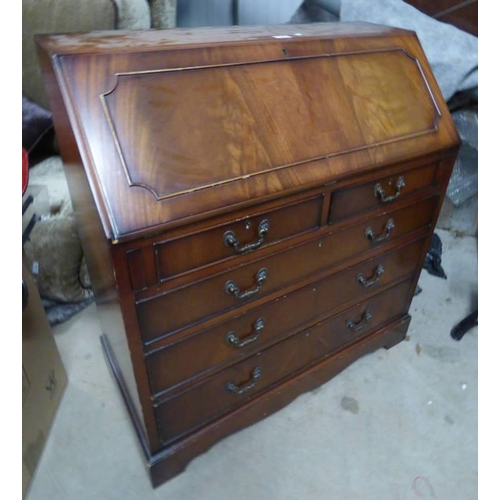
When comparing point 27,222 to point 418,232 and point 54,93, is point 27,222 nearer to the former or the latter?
point 54,93

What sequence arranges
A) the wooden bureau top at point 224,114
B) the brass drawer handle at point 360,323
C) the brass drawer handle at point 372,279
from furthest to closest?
the brass drawer handle at point 360,323 → the brass drawer handle at point 372,279 → the wooden bureau top at point 224,114

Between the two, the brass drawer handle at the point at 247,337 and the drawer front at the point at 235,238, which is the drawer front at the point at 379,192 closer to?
the drawer front at the point at 235,238

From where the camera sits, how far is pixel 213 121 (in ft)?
2.77

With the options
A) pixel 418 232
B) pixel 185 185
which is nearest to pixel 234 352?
pixel 185 185

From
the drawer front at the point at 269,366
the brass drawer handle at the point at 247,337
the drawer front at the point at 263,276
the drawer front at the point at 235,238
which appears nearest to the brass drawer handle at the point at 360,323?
the drawer front at the point at 269,366

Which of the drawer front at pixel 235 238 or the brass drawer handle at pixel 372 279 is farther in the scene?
the brass drawer handle at pixel 372 279

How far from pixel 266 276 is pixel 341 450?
2.14 ft

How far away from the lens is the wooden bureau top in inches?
29.7

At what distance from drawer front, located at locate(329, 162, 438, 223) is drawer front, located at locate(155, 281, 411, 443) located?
0.37 m

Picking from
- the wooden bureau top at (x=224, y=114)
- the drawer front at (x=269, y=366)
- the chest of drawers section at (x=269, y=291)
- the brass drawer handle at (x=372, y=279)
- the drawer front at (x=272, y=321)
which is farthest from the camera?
the brass drawer handle at (x=372, y=279)

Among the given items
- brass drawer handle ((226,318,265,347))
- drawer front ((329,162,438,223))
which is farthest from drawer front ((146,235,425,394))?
drawer front ((329,162,438,223))

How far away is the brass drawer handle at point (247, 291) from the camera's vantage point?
3.05ft

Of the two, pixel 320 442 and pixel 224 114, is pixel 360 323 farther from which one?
pixel 224 114

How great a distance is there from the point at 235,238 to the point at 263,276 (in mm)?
149
